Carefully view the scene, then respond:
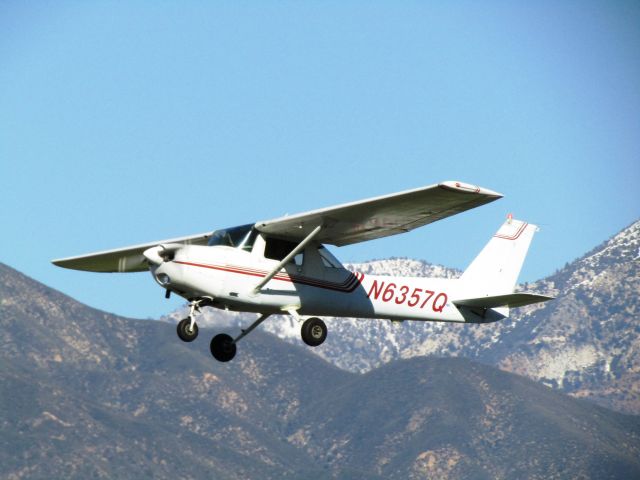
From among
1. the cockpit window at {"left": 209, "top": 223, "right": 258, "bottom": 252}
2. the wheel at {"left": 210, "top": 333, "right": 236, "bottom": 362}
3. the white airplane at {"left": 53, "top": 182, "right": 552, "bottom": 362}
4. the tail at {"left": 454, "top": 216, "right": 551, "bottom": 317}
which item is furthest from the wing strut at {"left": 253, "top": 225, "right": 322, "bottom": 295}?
the tail at {"left": 454, "top": 216, "right": 551, "bottom": 317}

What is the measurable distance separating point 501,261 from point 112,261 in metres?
10.2

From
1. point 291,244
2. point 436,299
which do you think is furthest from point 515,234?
point 291,244

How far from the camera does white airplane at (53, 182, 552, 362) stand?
2714cm

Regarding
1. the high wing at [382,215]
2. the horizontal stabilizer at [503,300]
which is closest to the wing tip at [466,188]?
the high wing at [382,215]

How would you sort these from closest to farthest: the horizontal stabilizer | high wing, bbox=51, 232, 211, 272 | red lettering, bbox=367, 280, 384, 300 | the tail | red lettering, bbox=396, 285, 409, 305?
the horizontal stabilizer, red lettering, bbox=367, 280, 384, 300, red lettering, bbox=396, 285, 409, 305, high wing, bbox=51, 232, 211, 272, the tail

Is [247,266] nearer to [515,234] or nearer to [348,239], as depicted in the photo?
[348,239]

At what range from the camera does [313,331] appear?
94.2ft

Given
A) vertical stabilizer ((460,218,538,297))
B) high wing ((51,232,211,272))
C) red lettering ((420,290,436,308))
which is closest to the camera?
red lettering ((420,290,436,308))

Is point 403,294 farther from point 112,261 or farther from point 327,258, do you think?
point 112,261

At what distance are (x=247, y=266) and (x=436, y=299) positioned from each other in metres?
6.00

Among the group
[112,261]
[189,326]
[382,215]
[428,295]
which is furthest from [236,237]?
[112,261]

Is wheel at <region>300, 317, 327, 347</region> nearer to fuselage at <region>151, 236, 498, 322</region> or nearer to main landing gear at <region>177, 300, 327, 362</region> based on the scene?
main landing gear at <region>177, 300, 327, 362</region>

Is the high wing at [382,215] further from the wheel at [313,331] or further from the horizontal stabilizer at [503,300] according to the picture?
the horizontal stabilizer at [503,300]

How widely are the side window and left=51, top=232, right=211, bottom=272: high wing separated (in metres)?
3.76
